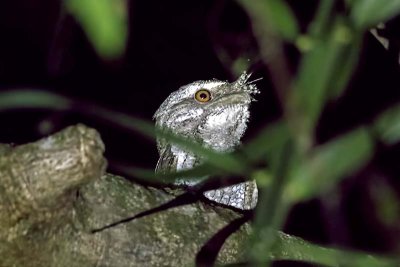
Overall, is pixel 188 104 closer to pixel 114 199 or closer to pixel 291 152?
pixel 114 199

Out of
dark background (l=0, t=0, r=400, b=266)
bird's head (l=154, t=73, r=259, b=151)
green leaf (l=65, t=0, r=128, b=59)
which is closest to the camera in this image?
green leaf (l=65, t=0, r=128, b=59)

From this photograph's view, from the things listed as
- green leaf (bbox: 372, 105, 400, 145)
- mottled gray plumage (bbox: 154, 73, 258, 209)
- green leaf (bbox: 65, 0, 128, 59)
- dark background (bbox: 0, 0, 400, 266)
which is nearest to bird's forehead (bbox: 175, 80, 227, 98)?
mottled gray plumage (bbox: 154, 73, 258, 209)

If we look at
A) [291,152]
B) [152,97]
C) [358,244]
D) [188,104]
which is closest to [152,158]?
[152,97]

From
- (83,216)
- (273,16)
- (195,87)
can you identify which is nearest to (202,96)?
(195,87)

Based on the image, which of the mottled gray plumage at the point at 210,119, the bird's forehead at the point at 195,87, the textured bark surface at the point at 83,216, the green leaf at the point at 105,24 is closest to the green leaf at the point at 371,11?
the green leaf at the point at 105,24

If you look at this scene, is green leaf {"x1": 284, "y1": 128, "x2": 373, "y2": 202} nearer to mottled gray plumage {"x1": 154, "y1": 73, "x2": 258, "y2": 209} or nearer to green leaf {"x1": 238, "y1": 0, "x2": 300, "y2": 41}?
green leaf {"x1": 238, "y1": 0, "x2": 300, "y2": 41}

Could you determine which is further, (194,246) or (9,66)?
(9,66)
